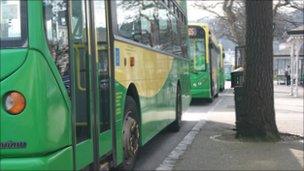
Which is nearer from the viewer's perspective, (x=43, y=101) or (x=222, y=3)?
(x=43, y=101)

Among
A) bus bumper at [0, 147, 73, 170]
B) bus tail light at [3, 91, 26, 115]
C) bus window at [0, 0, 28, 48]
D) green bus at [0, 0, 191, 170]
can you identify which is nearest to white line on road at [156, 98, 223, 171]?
green bus at [0, 0, 191, 170]

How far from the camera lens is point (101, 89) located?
23.0 ft

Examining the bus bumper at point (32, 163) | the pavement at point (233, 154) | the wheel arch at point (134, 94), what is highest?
the wheel arch at point (134, 94)

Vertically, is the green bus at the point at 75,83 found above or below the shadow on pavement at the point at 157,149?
above

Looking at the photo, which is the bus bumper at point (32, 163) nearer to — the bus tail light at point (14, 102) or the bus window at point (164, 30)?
the bus tail light at point (14, 102)

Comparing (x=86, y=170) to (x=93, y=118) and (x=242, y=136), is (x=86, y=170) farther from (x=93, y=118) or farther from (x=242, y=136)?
(x=242, y=136)

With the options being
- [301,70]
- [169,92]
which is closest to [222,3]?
[301,70]

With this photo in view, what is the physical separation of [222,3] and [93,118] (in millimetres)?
43573

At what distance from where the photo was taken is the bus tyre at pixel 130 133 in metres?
8.30

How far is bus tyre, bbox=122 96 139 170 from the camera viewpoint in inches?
327

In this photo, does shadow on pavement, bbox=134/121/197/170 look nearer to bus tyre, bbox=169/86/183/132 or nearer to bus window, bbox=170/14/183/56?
bus tyre, bbox=169/86/183/132

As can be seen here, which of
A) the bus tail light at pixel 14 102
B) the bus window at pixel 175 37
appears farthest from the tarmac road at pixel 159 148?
the bus tail light at pixel 14 102

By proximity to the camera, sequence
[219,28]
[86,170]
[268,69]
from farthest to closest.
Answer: [219,28], [268,69], [86,170]

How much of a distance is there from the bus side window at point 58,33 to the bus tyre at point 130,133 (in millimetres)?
2562
